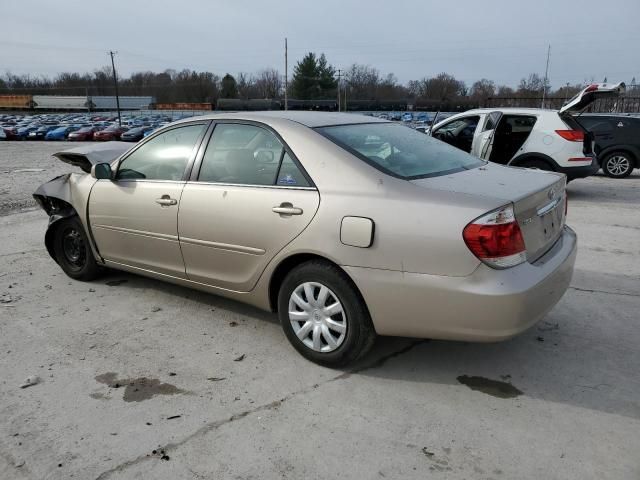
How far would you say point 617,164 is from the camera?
1194 centimetres

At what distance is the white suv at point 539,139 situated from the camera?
871 centimetres

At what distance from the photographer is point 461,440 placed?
257 cm

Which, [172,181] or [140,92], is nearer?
[172,181]

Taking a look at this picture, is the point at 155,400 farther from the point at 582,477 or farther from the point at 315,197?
the point at 582,477

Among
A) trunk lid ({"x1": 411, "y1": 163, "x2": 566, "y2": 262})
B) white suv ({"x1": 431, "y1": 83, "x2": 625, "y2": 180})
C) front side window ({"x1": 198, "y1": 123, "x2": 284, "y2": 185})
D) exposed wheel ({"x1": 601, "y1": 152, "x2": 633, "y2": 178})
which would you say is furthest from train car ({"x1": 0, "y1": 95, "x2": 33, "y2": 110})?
trunk lid ({"x1": 411, "y1": 163, "x2": 566, "y2": 262})

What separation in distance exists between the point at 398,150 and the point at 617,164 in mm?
10663

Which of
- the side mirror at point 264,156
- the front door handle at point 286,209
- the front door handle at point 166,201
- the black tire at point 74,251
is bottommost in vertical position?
the black tire at point 74,251

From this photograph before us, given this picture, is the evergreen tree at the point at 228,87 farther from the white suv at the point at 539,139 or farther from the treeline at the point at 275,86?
the white suv at the point at 539,139

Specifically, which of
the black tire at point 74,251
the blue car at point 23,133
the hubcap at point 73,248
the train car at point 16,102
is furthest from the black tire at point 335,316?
the train car at point 16,102

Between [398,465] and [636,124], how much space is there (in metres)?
12.0

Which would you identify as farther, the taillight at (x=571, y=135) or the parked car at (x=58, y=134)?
the parked car at (x=58, y=134)

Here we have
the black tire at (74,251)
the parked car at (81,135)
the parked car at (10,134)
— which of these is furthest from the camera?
the parked car at (10,134)

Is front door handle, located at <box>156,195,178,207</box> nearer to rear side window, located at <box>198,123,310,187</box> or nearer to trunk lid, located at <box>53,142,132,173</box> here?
rear side window, located at <box>198,123,310,187</box>

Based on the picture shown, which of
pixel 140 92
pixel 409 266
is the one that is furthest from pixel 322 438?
pixel 140 92
